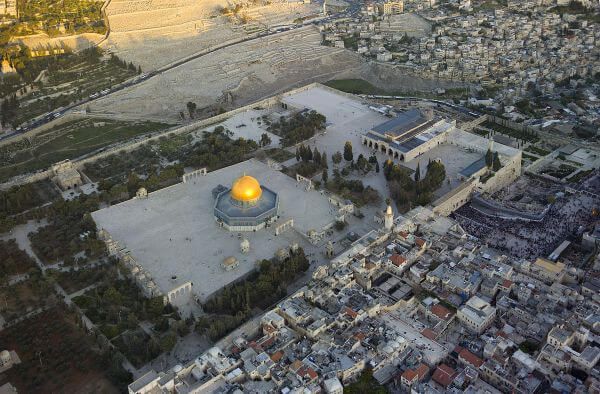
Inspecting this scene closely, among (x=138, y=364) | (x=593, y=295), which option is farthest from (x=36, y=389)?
(x=593, y=295)

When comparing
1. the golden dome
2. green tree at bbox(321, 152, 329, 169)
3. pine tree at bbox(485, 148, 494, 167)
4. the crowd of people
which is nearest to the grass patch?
green tree at bbox(321, 152, 329, 169)

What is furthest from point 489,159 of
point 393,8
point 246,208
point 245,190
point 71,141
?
point 393,8

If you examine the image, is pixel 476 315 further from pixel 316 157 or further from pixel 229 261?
pixel 316 157

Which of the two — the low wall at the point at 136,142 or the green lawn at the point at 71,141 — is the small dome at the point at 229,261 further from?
the green lawn at the point at 71,141

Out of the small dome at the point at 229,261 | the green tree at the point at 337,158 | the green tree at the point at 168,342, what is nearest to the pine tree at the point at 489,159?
the green tree at the point at 337,158

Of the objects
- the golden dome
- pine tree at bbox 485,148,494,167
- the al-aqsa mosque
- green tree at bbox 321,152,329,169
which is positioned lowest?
pine tree at bbox 485,148,494,167

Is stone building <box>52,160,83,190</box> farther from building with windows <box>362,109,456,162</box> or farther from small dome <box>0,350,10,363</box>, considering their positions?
Result: building with windows <box>362,109,456,162</box>

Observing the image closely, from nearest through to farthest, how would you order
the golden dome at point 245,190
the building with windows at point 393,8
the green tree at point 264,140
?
the golden dome at point 245,190, the green tree at point 264,140, the building with windows at point 393,8

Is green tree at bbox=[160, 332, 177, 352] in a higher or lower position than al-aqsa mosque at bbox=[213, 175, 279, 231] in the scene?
lower
